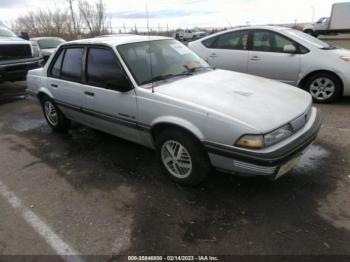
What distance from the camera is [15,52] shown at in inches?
325

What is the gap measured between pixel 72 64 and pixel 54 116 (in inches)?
48.6

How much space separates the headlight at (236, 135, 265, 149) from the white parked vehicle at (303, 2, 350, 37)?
30.6 meters

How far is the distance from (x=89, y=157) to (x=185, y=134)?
6.09ft

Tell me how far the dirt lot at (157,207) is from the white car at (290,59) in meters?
1.93


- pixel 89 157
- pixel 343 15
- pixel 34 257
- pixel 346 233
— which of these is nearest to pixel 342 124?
pixel 346 233

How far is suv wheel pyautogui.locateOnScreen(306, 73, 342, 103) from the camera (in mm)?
5832

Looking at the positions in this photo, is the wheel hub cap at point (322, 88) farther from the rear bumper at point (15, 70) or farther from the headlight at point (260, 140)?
the rear bumper at point (15, 70)

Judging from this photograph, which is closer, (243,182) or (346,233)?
(346,233)

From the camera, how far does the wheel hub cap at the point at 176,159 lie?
317 cm

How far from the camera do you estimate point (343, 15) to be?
90.1 feet

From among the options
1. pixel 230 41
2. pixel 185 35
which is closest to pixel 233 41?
pixel 230 41

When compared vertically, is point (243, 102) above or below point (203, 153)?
above

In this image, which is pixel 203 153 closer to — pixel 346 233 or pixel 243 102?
pixel 243 102

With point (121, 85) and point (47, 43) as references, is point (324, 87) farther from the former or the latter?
point (47, 43)
